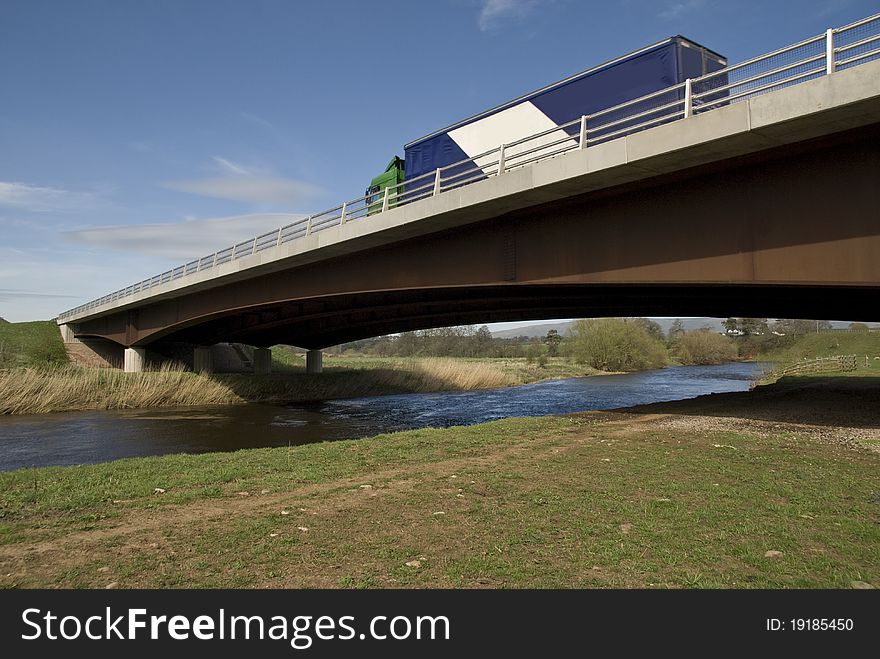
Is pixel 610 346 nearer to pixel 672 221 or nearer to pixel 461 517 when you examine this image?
pixel 672 221

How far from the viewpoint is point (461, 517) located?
266 inches

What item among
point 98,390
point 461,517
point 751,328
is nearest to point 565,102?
point 461,517

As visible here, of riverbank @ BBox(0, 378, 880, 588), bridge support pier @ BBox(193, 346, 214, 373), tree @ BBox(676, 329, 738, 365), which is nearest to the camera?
riverbank @ BBox(0, 378, 880, 588)

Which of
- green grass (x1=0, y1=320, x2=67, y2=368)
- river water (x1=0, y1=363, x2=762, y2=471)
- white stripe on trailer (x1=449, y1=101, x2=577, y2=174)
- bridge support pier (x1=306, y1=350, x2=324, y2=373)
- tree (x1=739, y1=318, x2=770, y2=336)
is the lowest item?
river water (x1=0, y1=363, x2=762, y2=471)

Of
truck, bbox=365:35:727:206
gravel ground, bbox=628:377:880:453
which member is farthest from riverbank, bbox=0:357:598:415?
gravel ground, bbox=628:377:880:453

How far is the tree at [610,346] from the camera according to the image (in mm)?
66875

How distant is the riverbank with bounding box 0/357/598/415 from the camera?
89.8 feet

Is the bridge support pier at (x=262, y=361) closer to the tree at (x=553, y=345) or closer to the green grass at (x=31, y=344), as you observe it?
the green grass at (x=31, y=344)

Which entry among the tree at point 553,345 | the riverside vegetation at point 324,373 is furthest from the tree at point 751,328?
the tree at point 553,345

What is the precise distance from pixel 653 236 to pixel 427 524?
30.9 ft

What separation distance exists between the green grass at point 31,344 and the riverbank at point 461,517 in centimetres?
2988

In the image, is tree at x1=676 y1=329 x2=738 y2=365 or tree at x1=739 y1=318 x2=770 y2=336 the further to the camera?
tree at x1=739 y1=318 x2=770 y2=336

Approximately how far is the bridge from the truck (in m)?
0.41

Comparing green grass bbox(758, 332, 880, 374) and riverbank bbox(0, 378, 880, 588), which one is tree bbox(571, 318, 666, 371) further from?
riverbank bbox(0, 378, 880, 588)
